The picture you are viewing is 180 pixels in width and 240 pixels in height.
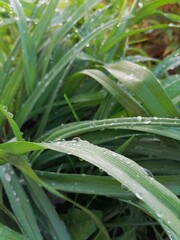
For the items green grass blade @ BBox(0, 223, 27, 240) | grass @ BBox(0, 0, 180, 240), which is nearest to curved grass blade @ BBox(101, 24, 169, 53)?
grass @ BBox(0, 0, 180, 240)

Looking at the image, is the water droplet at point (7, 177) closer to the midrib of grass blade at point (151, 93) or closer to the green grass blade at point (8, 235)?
the green grass blade at point (8, 235)

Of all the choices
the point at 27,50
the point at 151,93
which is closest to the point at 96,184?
the point at 151,93

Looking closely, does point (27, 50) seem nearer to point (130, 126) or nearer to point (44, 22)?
point (44, 22)

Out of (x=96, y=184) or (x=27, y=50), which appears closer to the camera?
(x=96, y=184)

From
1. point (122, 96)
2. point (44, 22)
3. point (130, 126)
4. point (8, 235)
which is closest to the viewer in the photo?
point (8, 235)

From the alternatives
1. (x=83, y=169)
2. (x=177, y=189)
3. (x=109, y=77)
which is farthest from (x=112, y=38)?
(x=177, y=189)

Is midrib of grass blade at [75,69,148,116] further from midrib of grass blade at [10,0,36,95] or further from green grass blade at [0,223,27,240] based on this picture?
green grass blade at [0,223,27,240]

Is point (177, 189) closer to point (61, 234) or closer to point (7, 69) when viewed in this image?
point (61, 234)

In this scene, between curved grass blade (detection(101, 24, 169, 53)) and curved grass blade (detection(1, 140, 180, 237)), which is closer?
curved grass blade (detection(1, 140, 180, 237))
